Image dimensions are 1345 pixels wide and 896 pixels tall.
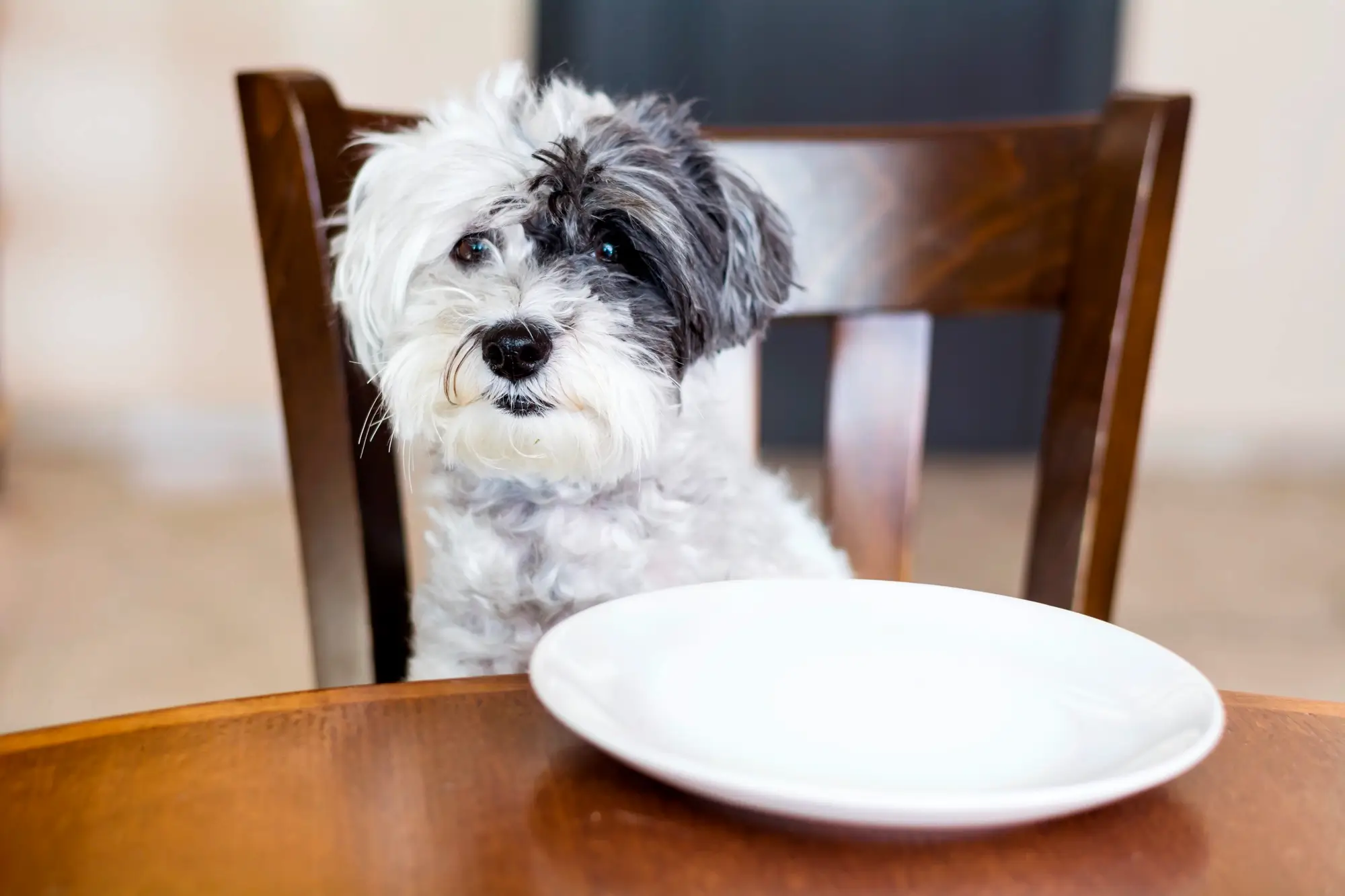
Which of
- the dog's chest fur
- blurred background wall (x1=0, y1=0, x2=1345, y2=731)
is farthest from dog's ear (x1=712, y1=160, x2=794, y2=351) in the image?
blurred background wall (x1=0, y1=0, x2=1345, y2=731)

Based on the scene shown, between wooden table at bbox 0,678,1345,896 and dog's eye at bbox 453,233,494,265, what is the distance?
1.84ft

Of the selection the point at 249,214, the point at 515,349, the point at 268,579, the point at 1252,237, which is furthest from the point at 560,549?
the point at 1252,237

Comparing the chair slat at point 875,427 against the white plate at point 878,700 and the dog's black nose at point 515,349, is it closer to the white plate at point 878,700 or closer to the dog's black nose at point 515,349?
the dog's black nose at point 515,349

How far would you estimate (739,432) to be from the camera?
3.79 feet

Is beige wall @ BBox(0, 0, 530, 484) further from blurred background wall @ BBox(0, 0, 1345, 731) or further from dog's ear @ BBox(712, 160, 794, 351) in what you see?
dog's ear @ BBox(712, 160, 794, 351)

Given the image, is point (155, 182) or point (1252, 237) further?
point (1252, 237)

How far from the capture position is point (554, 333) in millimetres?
935

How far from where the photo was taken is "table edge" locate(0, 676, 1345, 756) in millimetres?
542

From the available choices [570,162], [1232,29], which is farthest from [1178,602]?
[570,162]

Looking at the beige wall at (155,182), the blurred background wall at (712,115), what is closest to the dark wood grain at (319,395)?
the blurred background wall at (712,115)

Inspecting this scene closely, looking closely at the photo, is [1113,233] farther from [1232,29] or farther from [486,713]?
[1232,29]

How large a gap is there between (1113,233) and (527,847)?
2.30 feet

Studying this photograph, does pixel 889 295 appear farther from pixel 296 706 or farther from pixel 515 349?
pixel 296 706

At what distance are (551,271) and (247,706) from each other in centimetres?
51
